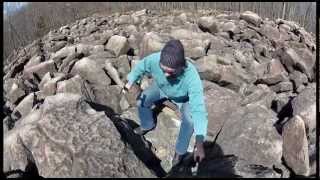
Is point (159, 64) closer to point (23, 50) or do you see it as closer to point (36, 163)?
point (36, 163)

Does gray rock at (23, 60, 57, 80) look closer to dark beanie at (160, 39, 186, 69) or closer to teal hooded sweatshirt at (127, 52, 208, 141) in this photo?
teal hooded sweatshirt at (127, 52, 208, 141)

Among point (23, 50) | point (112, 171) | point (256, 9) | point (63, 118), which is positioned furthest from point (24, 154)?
point (256, 9)

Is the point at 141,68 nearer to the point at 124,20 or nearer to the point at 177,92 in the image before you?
the point at 177,92

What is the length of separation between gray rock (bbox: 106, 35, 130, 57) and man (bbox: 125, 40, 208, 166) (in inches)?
65.8

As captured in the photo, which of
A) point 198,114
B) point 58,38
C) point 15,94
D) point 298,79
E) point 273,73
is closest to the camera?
point 198,114

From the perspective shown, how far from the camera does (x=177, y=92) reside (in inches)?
183

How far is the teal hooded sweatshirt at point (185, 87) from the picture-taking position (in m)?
4.32

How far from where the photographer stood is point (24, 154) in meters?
4.21

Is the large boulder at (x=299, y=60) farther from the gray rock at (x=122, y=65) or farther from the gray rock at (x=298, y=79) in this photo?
the gray rock at (x=122, y=65)

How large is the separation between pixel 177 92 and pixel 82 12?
4445mm

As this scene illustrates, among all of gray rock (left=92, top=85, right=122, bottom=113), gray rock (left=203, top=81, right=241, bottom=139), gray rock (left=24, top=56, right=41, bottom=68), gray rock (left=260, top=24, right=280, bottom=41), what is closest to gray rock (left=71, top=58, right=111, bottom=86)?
gray rock (left=92, top=85, right=122, bottom=113)

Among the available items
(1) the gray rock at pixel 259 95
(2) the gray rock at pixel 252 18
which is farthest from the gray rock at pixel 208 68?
(2) the gray rock at pixel 252 18

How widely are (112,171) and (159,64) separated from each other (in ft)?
3.39

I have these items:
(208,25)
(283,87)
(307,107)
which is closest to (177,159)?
(307,107)
